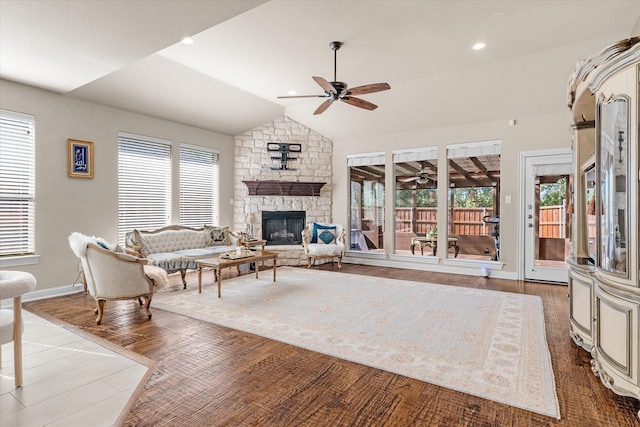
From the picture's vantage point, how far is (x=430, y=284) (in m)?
5.18

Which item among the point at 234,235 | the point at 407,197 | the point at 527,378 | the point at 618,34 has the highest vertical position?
the point at 618,34


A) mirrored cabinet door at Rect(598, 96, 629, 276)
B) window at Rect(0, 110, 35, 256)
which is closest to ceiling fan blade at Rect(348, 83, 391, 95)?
mirrored cabinet door at Rect(598, 96, 629, 276)

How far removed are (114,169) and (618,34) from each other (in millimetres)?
7265

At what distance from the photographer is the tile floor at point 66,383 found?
1901 mm

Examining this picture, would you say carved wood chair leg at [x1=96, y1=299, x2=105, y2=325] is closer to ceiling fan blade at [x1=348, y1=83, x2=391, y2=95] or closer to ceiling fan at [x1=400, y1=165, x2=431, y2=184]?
ceiling fan blade at [x1=348, y1=83, x2=391, y2=95]

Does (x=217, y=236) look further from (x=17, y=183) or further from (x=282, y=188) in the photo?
(x=17, y=183)

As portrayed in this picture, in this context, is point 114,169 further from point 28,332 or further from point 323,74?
point 323,74

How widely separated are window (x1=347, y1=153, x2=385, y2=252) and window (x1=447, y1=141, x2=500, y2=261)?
1.48 m

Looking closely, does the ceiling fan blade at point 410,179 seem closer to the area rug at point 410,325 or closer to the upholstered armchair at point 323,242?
the upholstered armchair at point 323,242

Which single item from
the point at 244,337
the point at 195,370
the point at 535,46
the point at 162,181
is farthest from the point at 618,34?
the point at 162,181

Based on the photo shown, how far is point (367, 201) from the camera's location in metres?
7.55

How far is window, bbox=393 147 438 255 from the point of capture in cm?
659

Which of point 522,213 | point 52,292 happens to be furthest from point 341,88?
point 52,292

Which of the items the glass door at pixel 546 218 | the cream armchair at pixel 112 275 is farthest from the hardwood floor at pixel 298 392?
the glass door at pixel 546 218
